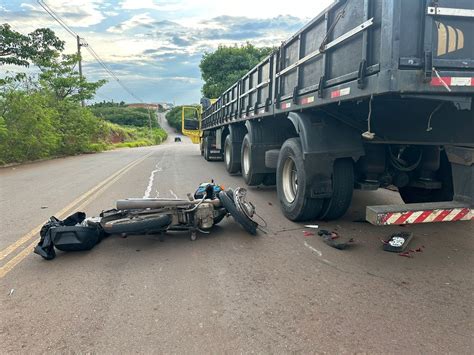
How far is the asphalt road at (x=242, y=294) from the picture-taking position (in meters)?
2.61

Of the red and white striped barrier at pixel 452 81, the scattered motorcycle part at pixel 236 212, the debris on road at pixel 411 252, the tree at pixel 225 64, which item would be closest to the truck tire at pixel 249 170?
the scattered motorcycle part at pixel 236 212

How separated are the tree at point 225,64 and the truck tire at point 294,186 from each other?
31.8 m

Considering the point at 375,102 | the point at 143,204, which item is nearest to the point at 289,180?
the point at 375,102

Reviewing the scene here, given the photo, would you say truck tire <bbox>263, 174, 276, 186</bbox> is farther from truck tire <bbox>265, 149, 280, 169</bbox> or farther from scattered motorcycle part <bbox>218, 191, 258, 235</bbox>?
scattered motorcycle part <bbox>218, 191, 258, 235</bbox>

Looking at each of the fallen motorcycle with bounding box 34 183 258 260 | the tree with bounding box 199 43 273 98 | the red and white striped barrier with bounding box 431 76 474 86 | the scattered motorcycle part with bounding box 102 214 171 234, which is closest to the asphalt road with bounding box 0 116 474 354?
Result: the fallen motorcycle with bounding box 34 183 258 260

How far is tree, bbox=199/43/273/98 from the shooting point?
3734 cm

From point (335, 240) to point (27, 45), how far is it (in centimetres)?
1963

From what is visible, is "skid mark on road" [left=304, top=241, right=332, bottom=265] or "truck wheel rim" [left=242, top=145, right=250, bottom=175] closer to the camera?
"skid mark on road" [left=304, top=241, right=332, bottom=265]

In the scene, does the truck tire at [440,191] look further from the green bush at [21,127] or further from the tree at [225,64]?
the tree at [225,64]

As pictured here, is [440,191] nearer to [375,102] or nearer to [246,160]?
[375,102]

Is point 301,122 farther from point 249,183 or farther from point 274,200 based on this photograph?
point 249,183

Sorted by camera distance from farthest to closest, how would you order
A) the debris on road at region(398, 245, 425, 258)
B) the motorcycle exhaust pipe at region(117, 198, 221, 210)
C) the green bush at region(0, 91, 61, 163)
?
the green bush at region(0, 91, 61, 163) → the motorcycle exhaust pipe at region(117, 198, 221, 210) → the debris on road at region(398, 245, 425, 258)

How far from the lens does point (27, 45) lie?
19.0m

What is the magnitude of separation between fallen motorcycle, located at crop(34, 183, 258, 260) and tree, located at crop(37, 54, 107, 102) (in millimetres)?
22541
